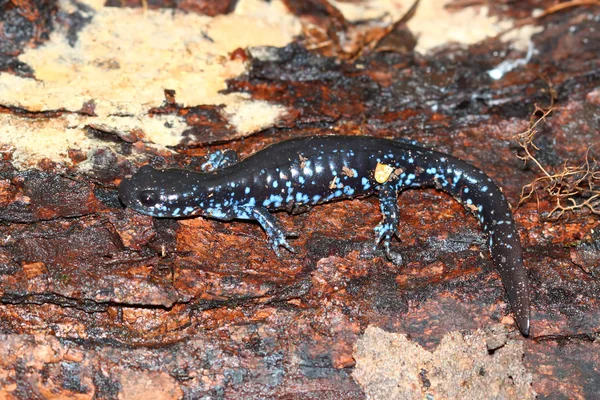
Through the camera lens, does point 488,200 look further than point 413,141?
No

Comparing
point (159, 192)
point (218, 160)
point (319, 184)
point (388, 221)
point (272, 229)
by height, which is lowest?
point (388, 221)

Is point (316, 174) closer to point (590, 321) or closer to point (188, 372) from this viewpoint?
point (188, 372)

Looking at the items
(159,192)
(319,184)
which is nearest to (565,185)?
(319,184)

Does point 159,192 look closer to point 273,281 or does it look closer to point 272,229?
point 272,229

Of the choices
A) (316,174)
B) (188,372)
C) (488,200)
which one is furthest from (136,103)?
(488,200)

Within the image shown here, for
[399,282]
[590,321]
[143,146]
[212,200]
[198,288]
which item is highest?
[143,146]

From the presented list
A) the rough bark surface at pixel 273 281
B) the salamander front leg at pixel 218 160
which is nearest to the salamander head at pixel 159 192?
the rough bark surface at pixel 273 281

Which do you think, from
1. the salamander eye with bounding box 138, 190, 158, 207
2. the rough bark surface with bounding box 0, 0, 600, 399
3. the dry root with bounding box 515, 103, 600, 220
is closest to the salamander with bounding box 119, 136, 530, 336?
the salamander eye with bounding box 138, 190, 158, 207
